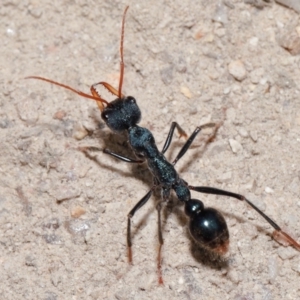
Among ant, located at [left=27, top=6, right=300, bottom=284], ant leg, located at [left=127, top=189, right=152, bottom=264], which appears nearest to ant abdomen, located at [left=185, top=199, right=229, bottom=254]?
ant, located at [left=27, top=6, right=300, bottom=284]

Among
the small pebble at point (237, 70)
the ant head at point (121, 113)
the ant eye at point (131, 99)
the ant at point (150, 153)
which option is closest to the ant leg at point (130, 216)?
the ant at point (150, 153)

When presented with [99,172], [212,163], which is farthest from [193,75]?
[99,172]

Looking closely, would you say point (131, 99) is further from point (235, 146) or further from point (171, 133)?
point (235, 146)

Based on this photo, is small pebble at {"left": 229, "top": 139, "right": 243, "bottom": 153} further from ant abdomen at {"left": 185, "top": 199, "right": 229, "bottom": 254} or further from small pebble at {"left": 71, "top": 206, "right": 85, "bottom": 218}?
small pebble at {"left": 71, "top": 206, "right": 85, "bottom": 218}

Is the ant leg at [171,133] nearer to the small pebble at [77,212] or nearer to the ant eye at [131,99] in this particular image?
the ant eye at [131,99]

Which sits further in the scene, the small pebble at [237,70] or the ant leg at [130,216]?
the small pebble at [237,70]

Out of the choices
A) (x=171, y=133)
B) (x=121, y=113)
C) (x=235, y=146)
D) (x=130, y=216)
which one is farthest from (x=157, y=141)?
(x=130, y=216)

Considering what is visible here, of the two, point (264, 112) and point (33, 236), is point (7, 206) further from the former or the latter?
point (264, 112)
